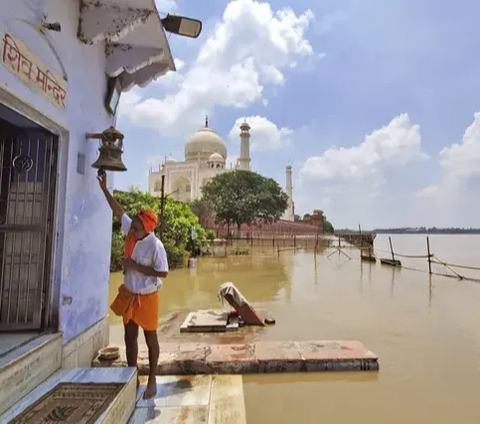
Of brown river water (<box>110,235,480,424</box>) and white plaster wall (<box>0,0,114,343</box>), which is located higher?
white plaster wall (<box>0,0,114,343</box>)

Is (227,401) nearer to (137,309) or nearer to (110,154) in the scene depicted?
(137,309)

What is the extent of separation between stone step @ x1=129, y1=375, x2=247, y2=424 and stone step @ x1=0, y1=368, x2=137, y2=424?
0.16 m

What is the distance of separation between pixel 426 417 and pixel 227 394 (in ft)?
6.05

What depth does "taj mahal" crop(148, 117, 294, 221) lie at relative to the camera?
4916 cm

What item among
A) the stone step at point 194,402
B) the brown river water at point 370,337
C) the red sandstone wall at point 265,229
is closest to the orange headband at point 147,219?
the stone step at point 194,402

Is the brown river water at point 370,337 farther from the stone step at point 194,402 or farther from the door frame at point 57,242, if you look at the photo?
the door frame at point 57,242

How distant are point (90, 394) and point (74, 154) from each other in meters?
2.02

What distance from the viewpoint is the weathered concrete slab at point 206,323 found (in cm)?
618

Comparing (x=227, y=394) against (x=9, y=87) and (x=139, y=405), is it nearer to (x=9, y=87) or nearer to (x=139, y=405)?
(x=139, y=405)

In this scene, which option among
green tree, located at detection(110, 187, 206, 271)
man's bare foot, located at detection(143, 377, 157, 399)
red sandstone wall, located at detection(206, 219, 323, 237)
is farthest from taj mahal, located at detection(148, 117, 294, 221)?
man's bare foot, located at detection(143, 377, 157, 399)

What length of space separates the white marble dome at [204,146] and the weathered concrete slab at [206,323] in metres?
45.8

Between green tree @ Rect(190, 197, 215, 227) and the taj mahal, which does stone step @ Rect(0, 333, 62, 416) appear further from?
the taj mahal

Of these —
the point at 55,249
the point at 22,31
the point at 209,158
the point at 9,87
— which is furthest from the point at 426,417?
the point at 209,158

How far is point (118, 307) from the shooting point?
3010mm
